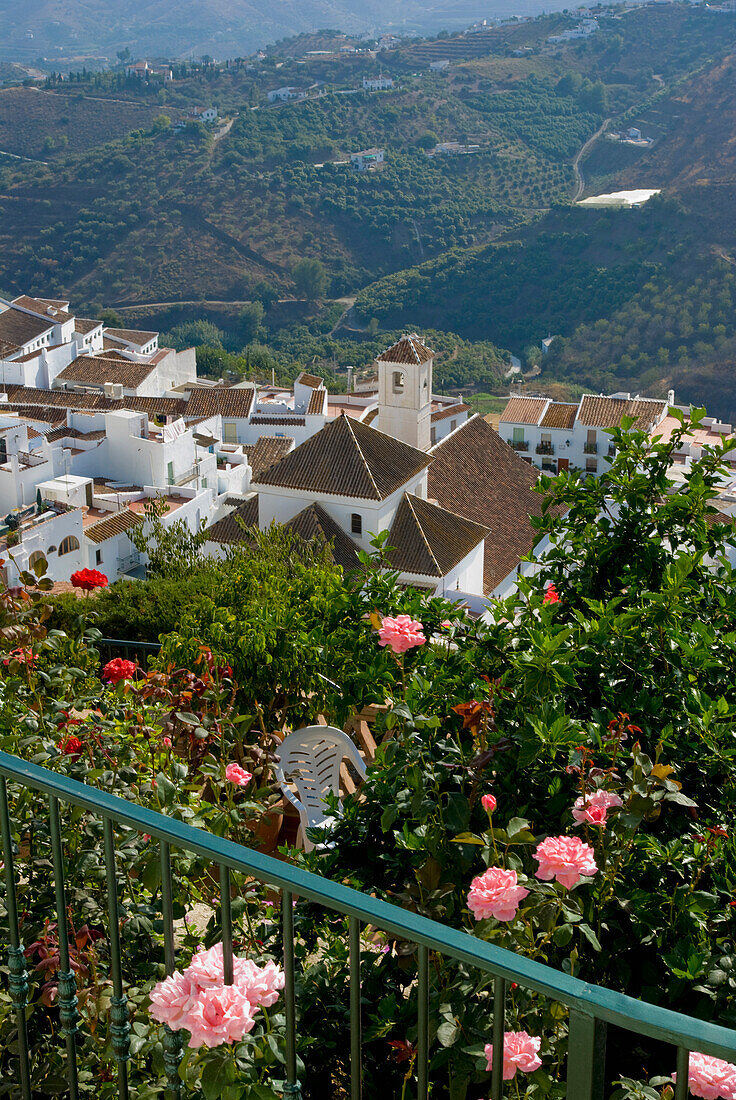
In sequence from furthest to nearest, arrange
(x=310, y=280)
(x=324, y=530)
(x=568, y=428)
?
(x=310, y=280), (x=568, y=428), (x=324, y=530)

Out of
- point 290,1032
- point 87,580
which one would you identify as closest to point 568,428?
point 87,580

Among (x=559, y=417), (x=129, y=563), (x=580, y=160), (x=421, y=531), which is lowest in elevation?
(x=129, y=563)

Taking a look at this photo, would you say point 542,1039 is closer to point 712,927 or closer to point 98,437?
point 712,927

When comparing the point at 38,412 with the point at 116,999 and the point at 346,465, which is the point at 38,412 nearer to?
the point at 346,465

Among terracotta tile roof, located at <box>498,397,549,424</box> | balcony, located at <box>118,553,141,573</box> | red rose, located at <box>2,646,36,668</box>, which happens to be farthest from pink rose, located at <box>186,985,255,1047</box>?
terracotta tile roof, located at <box>498,397,549,424</box>

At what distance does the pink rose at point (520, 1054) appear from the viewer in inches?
79.7

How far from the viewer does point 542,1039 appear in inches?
89.2

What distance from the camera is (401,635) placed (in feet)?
11.5

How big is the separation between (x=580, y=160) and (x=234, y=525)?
3577 inches

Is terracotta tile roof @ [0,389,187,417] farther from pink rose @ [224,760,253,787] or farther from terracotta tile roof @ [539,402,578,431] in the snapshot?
pink rose @ [224,760,253,787]

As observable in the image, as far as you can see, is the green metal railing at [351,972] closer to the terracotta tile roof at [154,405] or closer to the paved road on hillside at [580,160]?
the terracotta tile roof at [154,405]

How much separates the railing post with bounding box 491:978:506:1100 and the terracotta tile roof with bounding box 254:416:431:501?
17.4m

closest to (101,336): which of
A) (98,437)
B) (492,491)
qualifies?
(98,437)

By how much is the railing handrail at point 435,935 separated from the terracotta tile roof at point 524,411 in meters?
38.5
